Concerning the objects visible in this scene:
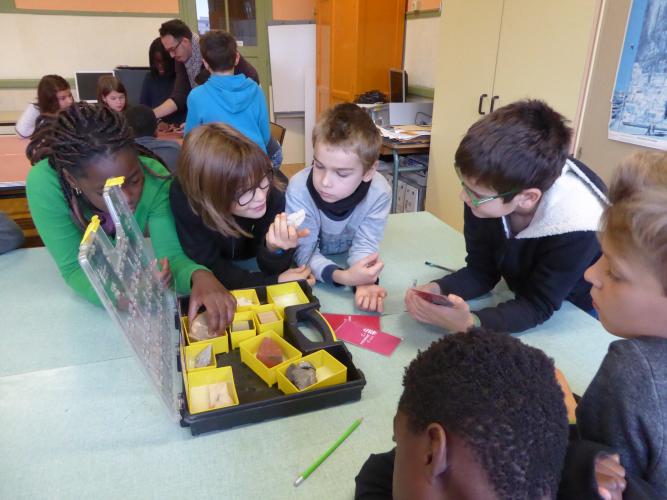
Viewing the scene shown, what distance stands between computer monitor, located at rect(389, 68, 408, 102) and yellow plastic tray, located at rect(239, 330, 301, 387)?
3.10 meters

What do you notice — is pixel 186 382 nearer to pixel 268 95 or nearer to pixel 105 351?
pixel 105 351

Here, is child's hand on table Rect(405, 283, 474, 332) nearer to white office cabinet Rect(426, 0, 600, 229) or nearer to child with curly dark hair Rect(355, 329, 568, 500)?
child with curly dark hair Rect(355, 329, 568, 500)

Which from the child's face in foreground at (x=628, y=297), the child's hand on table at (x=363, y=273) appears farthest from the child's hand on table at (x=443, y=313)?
the child's face in foreground at (x=628, y=297)

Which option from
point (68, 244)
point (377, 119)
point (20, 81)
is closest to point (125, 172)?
point (68, 244)

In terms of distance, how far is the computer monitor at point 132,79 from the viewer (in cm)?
368

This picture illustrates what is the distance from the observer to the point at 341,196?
1.39 m

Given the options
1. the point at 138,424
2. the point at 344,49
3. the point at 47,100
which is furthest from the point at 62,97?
the point at 138,424

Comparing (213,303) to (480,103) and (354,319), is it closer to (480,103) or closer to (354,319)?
(354,319)

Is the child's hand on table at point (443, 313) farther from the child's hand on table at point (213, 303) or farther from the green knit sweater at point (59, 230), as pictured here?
the green knit sweater at point (59, 230)

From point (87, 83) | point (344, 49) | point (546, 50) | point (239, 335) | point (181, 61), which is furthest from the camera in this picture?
point (344, 49)

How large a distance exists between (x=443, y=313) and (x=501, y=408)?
0.60 metres

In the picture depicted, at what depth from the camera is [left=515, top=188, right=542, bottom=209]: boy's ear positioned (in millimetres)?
1059

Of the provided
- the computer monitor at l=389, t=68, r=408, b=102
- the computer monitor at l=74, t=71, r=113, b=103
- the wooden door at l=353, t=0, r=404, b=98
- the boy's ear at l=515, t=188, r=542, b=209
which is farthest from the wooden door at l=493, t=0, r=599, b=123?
the computer monitor at l=74, t=71, r=113, b=103

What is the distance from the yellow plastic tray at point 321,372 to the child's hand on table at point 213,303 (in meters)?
0.19
